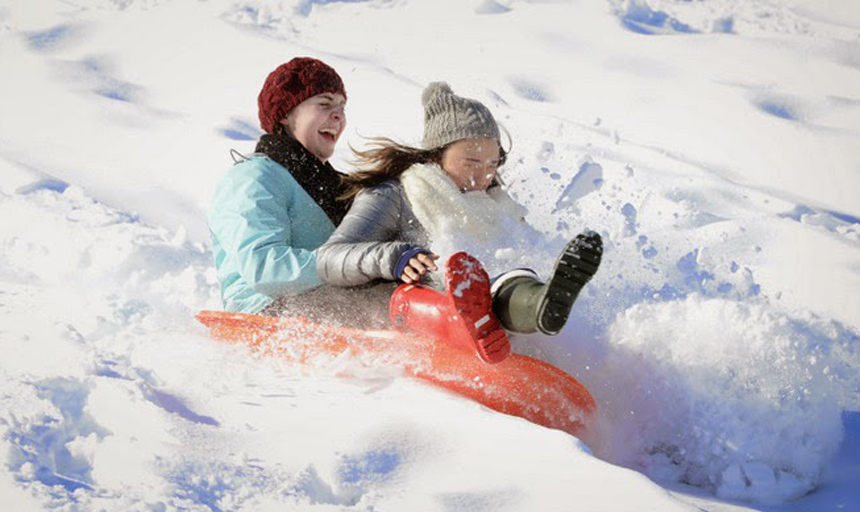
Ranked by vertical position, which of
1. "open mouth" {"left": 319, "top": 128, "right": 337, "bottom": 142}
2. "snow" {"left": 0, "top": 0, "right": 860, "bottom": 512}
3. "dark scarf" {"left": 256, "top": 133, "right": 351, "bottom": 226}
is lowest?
"snow" {"left": 0, "top": 0, "right": 860, "bottom": 512}

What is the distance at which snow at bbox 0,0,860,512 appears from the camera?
1.85 m

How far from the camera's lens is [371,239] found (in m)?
2.64

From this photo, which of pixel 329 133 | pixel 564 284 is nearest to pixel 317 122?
pixel 329 133

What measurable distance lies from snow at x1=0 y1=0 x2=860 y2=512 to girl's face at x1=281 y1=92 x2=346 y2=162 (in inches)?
31.1

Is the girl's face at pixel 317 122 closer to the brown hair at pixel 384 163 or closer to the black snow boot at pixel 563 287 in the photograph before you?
the brown hair at pixel 384 163

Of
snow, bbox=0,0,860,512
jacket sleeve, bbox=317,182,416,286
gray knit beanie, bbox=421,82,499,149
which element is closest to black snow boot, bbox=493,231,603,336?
snow, bbox=0,0,860,512

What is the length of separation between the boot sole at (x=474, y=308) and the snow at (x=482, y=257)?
0.59ft

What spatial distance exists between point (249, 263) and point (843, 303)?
3280mm

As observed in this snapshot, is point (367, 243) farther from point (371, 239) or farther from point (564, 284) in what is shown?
point (564, 284)

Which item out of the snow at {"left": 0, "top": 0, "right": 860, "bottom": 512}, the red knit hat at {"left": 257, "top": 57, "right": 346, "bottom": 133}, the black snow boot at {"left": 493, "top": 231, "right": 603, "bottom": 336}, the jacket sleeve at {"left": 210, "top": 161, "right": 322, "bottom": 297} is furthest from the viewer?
the red knit hat at {"left": 257, "top": 57, "right": 346, "bottom": 133}

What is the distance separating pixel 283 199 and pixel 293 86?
1.58ft

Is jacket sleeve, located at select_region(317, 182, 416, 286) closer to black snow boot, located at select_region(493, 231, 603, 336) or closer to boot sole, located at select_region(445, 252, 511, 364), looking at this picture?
boot sole, located at select_region(445, 252, 511, 364)

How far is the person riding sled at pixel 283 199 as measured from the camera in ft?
8.96

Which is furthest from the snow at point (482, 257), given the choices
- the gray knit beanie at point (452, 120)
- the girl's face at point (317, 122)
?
the girl's face at point (317, 122)
